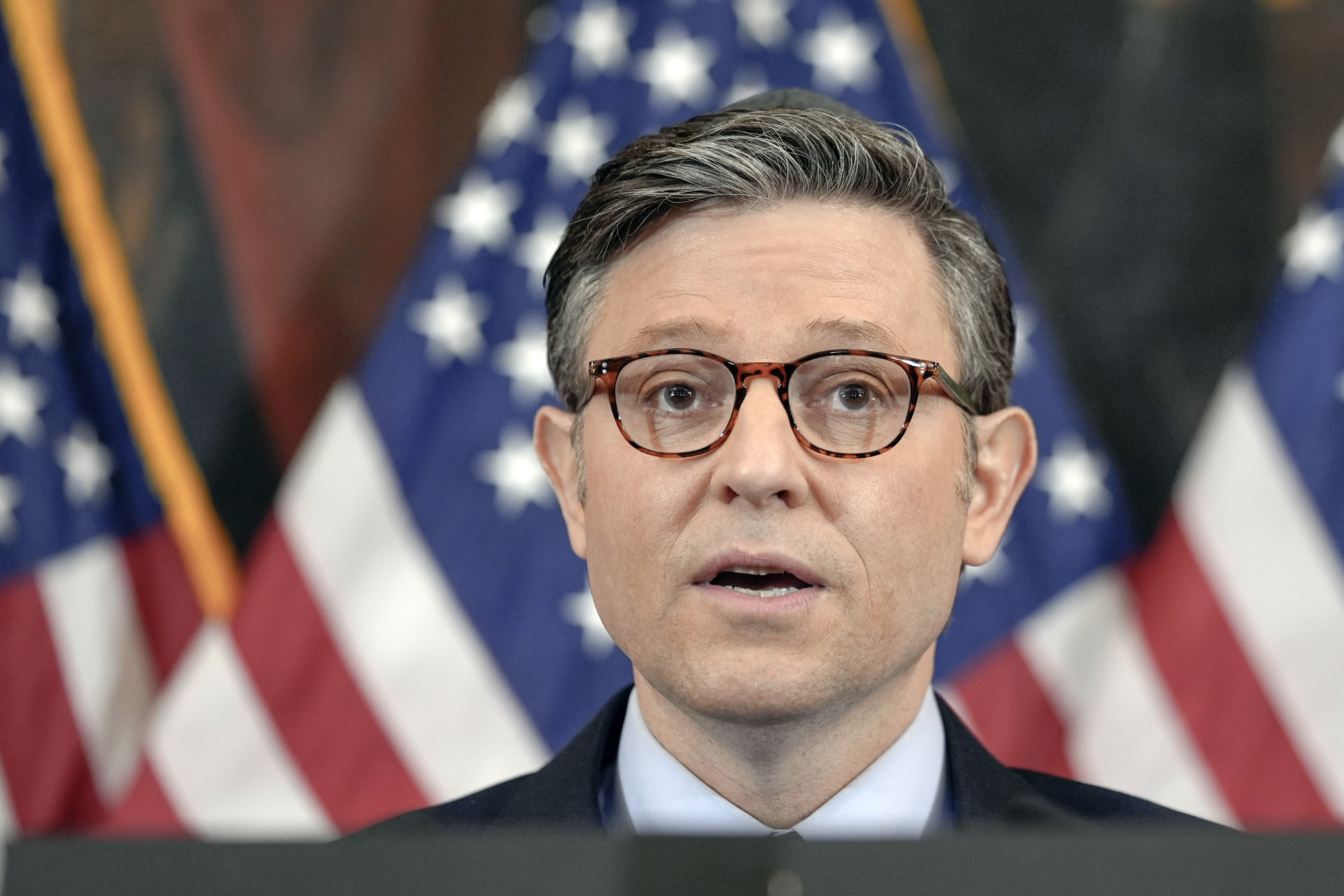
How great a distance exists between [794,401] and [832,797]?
0.35 meters

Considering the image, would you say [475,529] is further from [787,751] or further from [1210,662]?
[787,751]

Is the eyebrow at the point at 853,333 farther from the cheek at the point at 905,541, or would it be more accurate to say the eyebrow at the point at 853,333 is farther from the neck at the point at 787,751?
the neck at the point at 787,751

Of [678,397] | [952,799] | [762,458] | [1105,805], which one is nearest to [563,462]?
[678,397]

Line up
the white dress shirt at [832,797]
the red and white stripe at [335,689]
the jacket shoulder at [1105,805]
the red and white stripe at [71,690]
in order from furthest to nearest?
the red and white stripe at [71,690]
the red and white stripe at [335,689]
the jacket shoulder at [1105,805]
the white dress shirt at [832,797]

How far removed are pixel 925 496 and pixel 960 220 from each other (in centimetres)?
31

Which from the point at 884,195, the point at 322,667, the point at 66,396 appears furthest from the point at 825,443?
the point at 66,396

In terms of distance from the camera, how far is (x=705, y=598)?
99 cm

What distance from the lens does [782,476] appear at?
979 mm

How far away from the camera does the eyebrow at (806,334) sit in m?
1.05

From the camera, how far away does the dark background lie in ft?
9.27

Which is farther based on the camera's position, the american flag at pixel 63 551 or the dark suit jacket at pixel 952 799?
the american flag at pixel 63 551

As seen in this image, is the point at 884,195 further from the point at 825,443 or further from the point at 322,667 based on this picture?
the point at 322,667

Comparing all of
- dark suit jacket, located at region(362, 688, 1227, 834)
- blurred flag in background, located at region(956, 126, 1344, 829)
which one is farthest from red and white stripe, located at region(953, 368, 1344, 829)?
dark suit jacket, located at region(362, 688, 1227, 834)

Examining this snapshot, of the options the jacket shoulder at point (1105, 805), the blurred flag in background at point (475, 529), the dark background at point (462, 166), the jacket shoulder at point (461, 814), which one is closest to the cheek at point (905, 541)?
the jacket shoulder at point (1105, 805)
